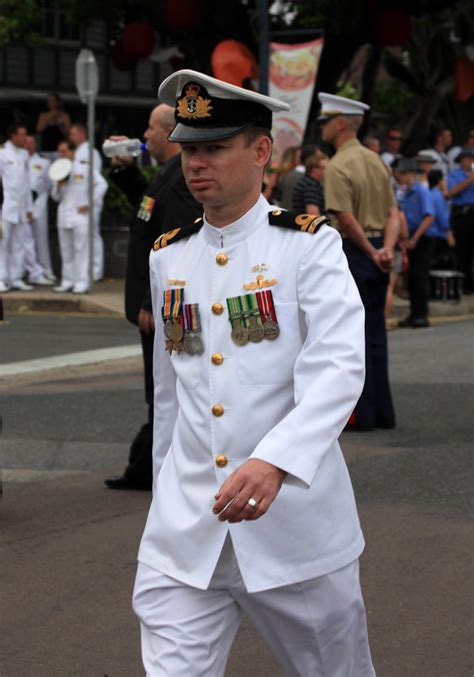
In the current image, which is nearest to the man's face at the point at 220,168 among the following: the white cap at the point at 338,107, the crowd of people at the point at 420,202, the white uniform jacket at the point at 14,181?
the white cap at the point at 338,107

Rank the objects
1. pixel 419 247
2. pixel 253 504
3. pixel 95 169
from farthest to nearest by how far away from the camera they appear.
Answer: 1. pixel 95 169
2. pixel 419 247
3. pixel 253 504

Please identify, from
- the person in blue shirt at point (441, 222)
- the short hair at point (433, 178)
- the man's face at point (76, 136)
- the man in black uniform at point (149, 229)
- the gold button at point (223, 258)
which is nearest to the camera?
the gold button at point (223, 258)

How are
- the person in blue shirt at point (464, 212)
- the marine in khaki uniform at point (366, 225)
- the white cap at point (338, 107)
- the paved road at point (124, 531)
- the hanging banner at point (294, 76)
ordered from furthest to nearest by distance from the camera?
the person in blue shirt at point (464, 212), the hanging banner at point (294, 76), the white cap at point (338, 107), the marine in khaki uniform at point (366, 225), the paved road at point (124, 531)

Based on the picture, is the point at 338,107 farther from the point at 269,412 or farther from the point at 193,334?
the point at 269,412

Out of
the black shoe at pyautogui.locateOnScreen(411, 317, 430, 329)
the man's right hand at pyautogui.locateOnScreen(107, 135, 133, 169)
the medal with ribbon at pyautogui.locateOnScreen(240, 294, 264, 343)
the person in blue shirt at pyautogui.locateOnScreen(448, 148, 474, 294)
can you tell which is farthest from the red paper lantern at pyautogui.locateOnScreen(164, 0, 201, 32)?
the medal with ribbon at pyautogui.locateOnScreen(240, 294, 264, 343)

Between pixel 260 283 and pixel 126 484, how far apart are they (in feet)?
13.6

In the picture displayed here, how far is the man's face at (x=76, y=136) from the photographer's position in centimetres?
1830

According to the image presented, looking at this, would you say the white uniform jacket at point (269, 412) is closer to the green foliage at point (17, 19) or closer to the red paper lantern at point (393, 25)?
the red paper lantern at point (393, 25)

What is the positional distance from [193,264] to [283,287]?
0.91ft

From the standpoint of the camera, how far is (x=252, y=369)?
10.8ft

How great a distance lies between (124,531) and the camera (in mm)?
6348

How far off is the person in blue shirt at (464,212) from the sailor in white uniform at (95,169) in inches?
187

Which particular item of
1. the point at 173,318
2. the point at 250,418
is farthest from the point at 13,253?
the point at 250,418

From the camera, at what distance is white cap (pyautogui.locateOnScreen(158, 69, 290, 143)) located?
327 centimetres
